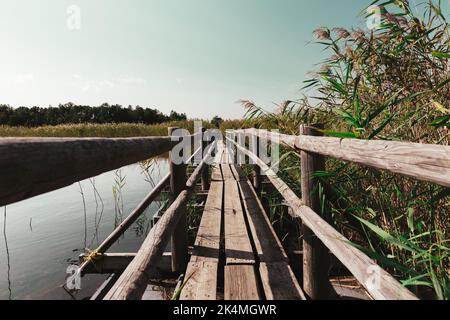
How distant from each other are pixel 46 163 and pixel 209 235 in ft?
7.92

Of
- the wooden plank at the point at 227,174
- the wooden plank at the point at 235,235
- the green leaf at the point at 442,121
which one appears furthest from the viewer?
the wooden plank at the point at 227,174

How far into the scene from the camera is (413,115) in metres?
2.03

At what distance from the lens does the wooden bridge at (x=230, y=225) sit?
0.65m

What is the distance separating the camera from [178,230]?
2.72 m

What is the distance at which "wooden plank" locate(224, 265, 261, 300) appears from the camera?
5.89 ft

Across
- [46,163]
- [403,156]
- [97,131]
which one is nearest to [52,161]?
[46,163]

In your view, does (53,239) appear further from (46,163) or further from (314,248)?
(46,163)

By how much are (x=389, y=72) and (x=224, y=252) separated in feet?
7.85

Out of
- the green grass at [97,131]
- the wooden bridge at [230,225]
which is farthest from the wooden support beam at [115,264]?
the green grass at [97,131]

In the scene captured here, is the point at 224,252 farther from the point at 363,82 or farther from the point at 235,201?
the point at 363,82

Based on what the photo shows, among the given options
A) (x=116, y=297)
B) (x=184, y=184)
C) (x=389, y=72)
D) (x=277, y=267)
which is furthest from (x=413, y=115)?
(x=116, y=297)

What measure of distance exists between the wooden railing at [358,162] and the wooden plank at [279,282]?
0.43 ft

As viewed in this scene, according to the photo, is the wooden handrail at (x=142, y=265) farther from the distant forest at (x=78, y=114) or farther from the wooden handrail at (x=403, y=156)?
the distant forest at (x=78, y=114)

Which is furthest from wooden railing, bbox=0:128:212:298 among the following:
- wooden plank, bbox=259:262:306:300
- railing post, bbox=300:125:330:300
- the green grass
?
the green grass
